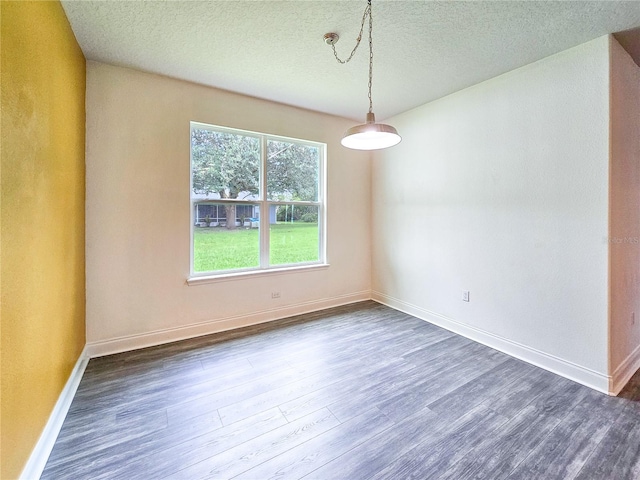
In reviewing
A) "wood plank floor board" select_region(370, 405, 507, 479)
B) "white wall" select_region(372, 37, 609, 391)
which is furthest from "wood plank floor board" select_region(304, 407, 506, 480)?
"white wall" select_region(372, 37, 609, 391)

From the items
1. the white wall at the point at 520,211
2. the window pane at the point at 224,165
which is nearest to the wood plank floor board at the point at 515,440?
the white wall at the point at 520,211

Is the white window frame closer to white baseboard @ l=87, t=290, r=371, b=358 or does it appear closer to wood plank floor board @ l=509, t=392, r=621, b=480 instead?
white baseboard @ l=87, t=290, r=371, b=358

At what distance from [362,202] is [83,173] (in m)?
3.23

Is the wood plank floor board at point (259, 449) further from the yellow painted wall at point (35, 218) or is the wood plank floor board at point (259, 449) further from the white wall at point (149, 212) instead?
the white wall at point (149, 212)

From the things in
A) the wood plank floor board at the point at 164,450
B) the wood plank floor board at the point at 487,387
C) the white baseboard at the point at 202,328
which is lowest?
the wood plank floor board at the point at 164,450

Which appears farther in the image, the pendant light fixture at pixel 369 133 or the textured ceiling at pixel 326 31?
the textured ceiling at pixel 326 31

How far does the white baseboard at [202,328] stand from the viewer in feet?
8.56

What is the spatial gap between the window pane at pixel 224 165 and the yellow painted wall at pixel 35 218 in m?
1.03

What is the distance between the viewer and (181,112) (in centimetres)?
286

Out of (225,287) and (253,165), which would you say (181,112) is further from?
(225,287)

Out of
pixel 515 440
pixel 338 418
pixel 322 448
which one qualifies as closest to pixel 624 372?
pixel 515 440

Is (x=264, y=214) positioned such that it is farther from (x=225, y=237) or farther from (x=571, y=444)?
(x=571, y=444)

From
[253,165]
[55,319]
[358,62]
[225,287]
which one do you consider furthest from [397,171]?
[55,319]

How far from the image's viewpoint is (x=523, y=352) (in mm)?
2555
